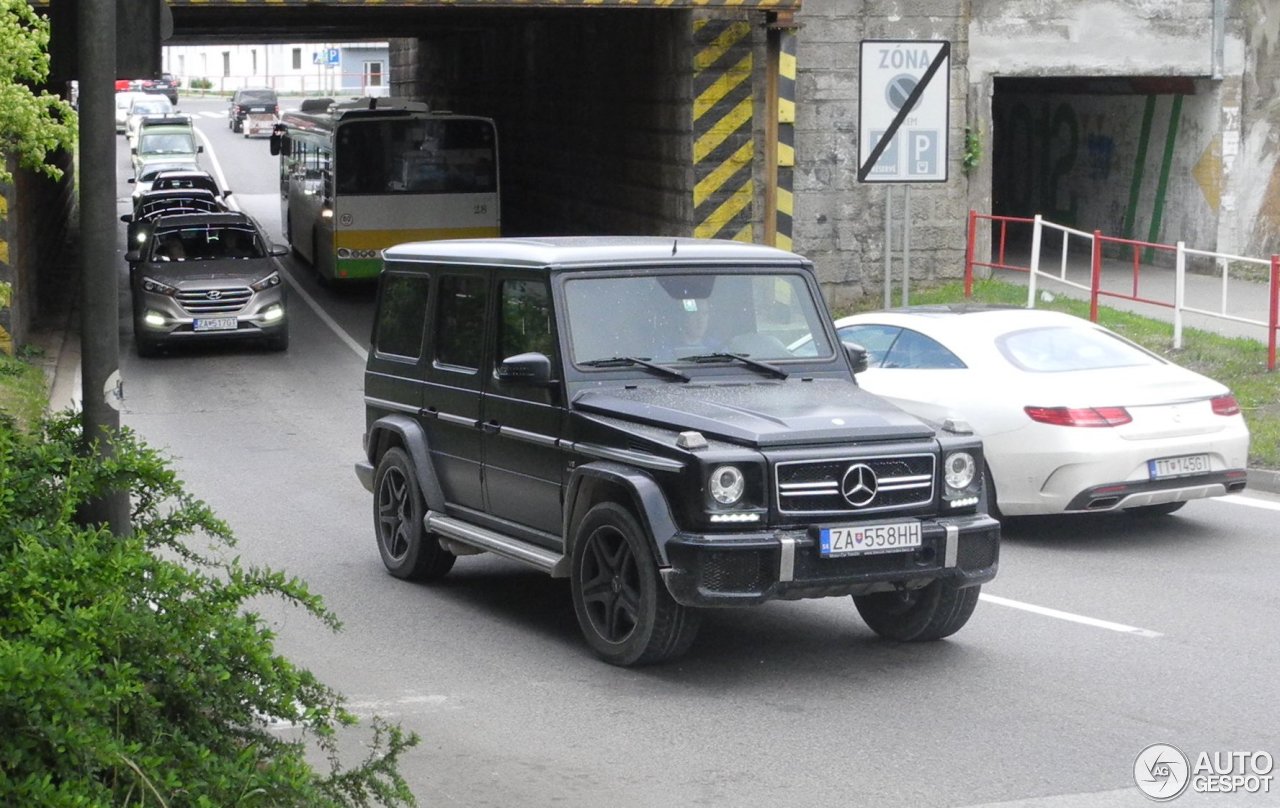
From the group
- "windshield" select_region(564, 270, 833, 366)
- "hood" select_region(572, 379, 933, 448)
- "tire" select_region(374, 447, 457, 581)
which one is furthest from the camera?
"tire" select_region(374, 447, 457, 581)

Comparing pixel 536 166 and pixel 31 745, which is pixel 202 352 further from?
pixel 31 745

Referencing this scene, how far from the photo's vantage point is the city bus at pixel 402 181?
26406mm

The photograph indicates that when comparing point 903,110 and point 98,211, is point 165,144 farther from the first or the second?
point 98,211

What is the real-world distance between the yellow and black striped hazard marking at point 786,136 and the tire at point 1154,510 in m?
10.2

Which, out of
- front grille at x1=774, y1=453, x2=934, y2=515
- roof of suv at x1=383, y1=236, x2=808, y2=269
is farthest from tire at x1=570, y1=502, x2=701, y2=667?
roof of suv at x1=383, y1=236, x2=808, y2=269

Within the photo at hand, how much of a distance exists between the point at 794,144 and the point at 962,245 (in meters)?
2.69

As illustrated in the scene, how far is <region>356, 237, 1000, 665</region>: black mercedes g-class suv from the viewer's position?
752 cm

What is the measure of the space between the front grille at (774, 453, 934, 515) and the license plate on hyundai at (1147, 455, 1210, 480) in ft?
11.4

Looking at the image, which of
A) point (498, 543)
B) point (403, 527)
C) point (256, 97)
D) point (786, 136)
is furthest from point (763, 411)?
point (256, 97)

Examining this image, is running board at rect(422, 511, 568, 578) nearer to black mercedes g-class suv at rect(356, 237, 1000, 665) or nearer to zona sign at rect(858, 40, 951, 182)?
black mercedes g-class suv at rect(356, 237, 1000, 665)

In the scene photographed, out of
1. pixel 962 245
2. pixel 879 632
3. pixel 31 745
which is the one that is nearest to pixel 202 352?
pixel 962 245

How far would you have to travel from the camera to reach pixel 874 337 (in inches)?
479

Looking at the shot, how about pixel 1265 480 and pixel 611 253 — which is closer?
pixel 611 253

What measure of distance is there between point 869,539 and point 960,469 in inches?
25.5
